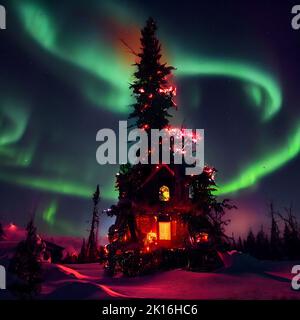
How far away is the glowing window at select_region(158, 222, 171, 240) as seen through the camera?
3064 centimetres

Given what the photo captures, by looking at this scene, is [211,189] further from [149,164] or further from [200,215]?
[149,164]

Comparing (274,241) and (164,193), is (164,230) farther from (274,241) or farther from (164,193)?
(274,241)

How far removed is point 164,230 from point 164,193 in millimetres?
3122

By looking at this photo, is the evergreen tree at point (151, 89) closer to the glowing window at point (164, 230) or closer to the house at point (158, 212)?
the house at point (158, 212)

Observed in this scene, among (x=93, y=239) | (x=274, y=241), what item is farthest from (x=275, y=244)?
(x=93, y=239)

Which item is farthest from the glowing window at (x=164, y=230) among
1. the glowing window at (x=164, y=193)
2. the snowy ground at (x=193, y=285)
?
the snowy ground at (x=193, y=285)

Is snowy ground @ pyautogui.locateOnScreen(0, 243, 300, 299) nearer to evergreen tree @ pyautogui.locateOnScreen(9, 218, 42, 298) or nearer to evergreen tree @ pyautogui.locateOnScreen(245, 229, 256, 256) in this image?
evergreen tree @ pyautogui.locateOnScreen(9, 218, 42, 298)

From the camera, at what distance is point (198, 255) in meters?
25.7

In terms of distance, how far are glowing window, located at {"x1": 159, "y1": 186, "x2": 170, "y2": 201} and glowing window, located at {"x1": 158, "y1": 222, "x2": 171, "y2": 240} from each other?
6.91 feet

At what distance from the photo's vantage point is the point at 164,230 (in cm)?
3080

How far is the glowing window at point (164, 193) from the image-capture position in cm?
3118

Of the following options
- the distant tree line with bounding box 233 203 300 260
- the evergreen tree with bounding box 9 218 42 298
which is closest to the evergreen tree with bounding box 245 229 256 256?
the distant tree line with bounding box 233 203 300 260
